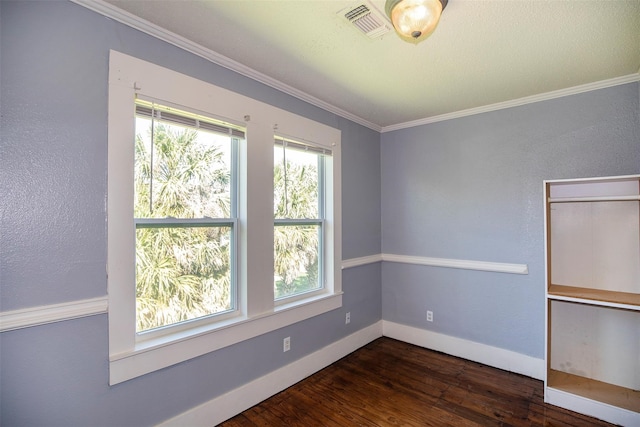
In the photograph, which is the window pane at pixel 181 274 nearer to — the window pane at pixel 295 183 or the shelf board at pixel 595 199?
the window pane at pixel 295 183

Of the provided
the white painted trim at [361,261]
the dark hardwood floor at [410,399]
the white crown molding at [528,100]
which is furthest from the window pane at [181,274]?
the white crown molding at [528,100]

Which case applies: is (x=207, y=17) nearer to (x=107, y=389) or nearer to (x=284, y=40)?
(x=284, y=40)

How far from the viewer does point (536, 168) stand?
2760mm

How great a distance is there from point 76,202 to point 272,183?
4.22 feet

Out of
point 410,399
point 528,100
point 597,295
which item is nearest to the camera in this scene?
point 597,295

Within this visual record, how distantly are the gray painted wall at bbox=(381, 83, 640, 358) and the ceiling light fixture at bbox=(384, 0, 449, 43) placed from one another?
1.92 meters

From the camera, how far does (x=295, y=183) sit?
9.23ft

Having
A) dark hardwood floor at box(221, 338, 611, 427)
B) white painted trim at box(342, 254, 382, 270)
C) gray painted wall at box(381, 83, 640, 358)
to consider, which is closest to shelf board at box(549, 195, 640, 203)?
gray painted wall at box(381, 83, 640, 358)

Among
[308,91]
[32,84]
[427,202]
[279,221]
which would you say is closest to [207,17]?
[32,84]

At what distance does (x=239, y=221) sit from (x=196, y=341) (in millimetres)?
879

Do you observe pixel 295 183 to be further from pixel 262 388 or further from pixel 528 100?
pixel 528 100

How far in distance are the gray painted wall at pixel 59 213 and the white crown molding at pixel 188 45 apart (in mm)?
38

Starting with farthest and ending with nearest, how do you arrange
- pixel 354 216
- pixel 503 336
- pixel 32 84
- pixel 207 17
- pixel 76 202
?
pixel 354 216, pixel 503 336, pixel 207 17, pixel 76 202, pixel 32 84

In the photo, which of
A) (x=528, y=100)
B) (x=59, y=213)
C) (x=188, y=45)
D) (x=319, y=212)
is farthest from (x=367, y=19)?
(x=528, y=100)
